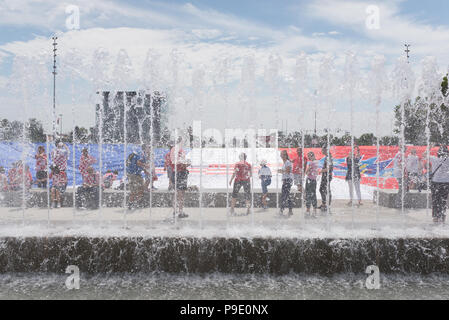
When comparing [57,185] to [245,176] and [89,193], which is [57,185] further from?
[245,176]

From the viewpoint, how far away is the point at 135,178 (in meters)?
9.37

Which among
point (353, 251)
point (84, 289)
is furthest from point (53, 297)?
point (353, 251)

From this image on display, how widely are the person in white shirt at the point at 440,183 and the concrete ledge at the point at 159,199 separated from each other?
3.11m

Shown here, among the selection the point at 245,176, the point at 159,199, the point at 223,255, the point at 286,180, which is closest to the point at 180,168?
the point at 245,176

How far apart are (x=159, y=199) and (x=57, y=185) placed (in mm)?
2431

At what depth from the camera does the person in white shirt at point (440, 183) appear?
743cm

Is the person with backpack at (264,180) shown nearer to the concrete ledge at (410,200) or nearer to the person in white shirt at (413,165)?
the concrete ledge at (410,200)

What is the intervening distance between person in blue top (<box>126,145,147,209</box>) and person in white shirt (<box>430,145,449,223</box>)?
243 inches

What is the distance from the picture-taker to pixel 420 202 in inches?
386

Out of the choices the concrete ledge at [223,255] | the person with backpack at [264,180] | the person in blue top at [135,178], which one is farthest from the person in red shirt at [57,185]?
the person with backpack at [264,180]
